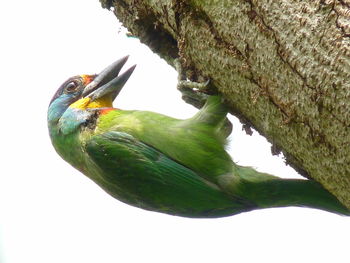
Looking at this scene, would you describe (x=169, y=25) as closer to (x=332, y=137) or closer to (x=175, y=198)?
(x=175, y=198)

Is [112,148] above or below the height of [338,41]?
below

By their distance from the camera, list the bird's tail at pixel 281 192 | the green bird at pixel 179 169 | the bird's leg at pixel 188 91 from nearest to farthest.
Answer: the bird's tail at pixel 281 192 < the green bird at pixel 179 169 < the bird's leg at pixel 188 91

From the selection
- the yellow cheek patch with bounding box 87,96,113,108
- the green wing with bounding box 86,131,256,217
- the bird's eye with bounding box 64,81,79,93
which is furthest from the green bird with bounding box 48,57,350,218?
the bird's eye with bounding box 64,81,79,93

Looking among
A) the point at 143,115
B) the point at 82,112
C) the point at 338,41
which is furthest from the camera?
the point at 82,112

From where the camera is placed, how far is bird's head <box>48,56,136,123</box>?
3566mm

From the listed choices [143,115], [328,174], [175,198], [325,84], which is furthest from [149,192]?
[325,84]

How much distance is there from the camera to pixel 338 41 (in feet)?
6.81

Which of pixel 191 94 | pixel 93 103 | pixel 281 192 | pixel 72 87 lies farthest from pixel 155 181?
pixel 72 87

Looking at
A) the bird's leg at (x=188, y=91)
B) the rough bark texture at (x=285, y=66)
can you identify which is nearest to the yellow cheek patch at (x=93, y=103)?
the bird's leg at (x=188, y=91)

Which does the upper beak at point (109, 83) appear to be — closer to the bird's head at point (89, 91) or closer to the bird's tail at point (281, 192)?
the bird's head at point (89, 91)

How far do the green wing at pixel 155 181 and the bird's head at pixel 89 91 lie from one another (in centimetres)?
44

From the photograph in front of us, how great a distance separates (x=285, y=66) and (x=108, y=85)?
5.06 ft

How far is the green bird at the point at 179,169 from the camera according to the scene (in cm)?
296

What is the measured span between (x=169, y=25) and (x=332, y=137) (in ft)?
3.58
